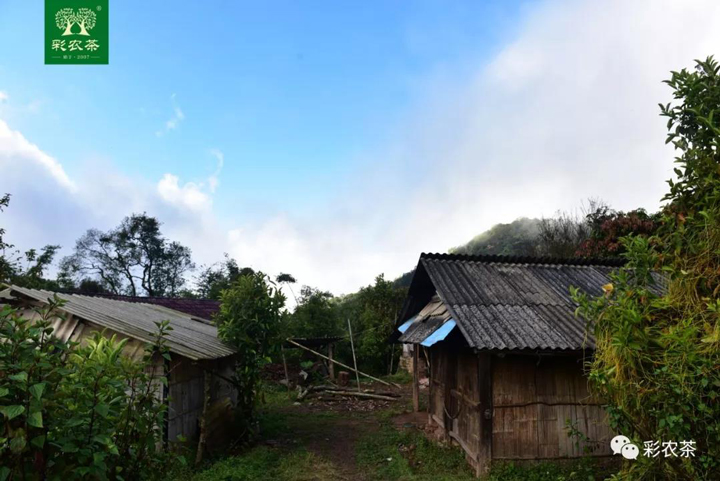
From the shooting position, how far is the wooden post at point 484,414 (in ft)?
24.9

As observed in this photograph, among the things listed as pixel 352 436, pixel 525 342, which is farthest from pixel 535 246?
pixel 525 342

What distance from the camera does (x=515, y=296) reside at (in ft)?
29.9

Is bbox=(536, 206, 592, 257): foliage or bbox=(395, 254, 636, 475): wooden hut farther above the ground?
bbox=(536, 206, 592, 257): foliage

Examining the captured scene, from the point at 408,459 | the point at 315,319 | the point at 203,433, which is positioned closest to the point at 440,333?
the point at 408,459

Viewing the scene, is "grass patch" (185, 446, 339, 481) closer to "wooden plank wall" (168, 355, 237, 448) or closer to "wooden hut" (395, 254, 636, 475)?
"wooden plank wall" (168, 355, 237, 448)

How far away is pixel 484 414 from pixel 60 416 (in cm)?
694

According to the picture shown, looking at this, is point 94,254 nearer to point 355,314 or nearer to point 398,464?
point 355,314

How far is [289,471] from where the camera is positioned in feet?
27.3

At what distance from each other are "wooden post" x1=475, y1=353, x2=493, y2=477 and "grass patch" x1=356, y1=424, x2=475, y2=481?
336 millimetres

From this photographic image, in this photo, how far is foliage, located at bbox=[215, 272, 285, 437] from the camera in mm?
9938

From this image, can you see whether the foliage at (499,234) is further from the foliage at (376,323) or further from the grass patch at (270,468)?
the grass patch at (270,468)

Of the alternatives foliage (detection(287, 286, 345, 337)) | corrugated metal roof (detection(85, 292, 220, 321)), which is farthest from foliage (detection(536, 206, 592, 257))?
corrugated metal roof (detection(85, 292, 220, 321))

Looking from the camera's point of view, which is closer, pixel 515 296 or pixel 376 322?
pixel 515 296

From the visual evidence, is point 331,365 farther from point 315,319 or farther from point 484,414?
point 484,414
